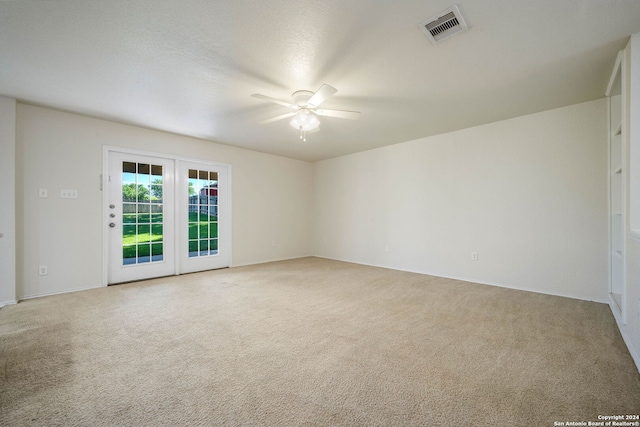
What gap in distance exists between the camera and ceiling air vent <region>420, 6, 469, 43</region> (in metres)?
1.81

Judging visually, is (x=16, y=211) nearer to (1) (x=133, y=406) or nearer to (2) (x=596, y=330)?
(1) (x=133, y=406)

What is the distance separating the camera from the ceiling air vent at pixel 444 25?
1.81 metres

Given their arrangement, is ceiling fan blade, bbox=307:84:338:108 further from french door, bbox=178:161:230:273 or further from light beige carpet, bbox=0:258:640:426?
french door, bbox=178:161:230:273

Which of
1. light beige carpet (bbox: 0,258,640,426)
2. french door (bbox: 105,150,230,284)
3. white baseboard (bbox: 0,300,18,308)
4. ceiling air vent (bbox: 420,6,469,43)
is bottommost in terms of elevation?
light beige carpet (bbox: 0,258,640,426)

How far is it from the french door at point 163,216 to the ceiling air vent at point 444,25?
4.29 meters

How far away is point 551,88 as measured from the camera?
288 cm

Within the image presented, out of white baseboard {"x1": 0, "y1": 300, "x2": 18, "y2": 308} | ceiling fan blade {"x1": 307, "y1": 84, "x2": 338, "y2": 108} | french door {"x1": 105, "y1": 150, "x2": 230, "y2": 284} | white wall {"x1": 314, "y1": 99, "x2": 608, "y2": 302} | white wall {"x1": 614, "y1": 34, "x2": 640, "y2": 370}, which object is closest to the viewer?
white wall {"x1": 614, "y1": 34, "x2": 640, "y2": 370}

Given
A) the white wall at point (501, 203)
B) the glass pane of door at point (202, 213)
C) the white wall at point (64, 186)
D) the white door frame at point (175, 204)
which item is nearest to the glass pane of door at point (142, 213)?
the white door frame at point (175, 204)

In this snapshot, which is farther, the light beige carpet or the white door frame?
the white door frame

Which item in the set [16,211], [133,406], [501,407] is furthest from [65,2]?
[501,407]

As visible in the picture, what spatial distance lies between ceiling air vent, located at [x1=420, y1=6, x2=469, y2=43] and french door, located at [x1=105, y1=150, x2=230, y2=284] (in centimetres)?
429

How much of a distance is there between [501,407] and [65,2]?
3.67 meters

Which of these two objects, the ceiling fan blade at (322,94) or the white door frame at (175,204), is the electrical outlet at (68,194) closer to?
the white door frame at (175,204)

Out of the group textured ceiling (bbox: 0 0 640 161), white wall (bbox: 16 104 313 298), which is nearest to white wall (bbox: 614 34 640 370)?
textured ceiling (bbox: 0 0 640 161)
